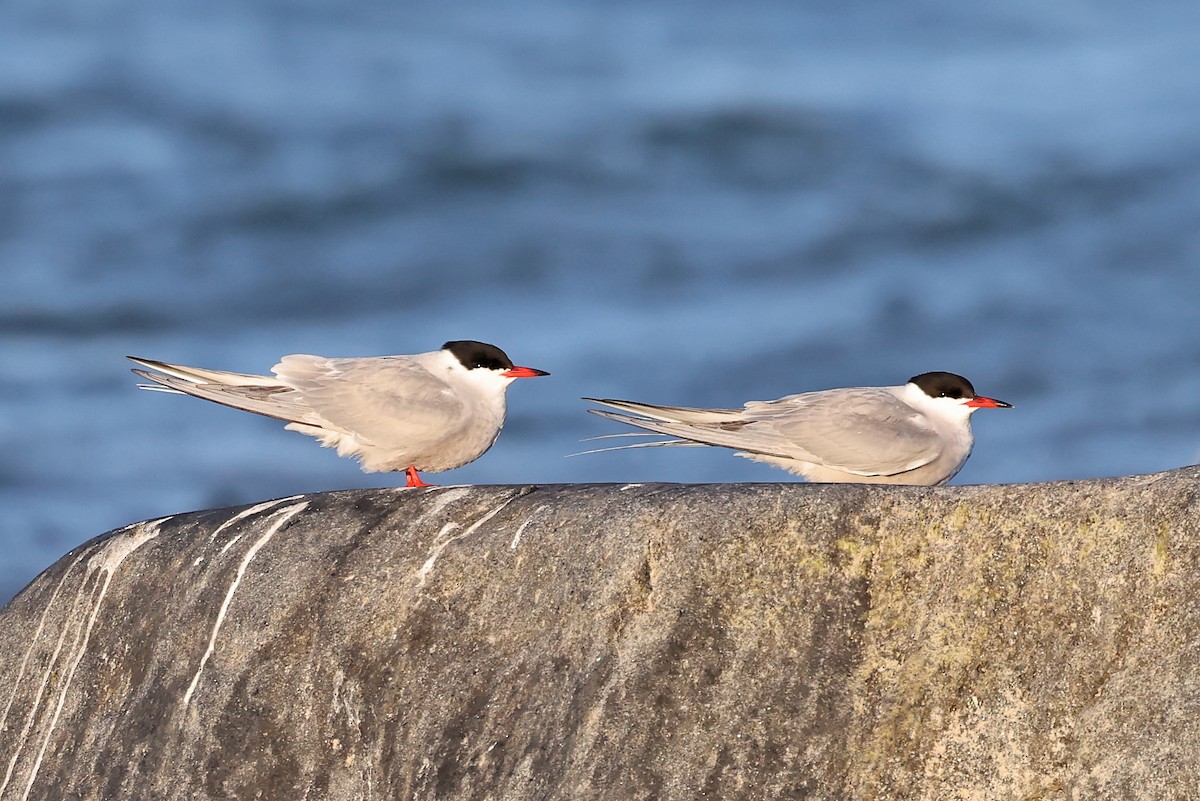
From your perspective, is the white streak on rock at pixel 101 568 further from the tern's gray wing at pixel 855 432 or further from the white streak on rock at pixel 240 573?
the tern's gray wing at pixel 855 432

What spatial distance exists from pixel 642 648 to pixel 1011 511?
146cm

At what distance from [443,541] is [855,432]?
9.18 feet

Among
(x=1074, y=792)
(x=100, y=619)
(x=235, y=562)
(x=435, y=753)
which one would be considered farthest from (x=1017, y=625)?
(x=100, y=619)

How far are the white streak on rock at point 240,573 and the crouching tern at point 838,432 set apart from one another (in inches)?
71.6

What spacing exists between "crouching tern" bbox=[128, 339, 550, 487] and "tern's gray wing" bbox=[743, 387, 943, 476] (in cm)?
155

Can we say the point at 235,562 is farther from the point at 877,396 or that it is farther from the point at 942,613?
the point at 877,396

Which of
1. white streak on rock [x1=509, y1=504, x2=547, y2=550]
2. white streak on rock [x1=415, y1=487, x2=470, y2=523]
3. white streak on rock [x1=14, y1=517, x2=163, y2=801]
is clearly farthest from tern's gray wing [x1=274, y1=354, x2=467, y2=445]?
white streak on rock [x1=509, y1=504, x2=547, y2=550]

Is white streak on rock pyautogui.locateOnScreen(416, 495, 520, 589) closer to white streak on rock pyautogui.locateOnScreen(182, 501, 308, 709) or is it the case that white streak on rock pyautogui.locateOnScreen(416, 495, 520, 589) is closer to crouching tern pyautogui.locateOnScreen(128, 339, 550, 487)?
white streak on rock pyautogui.locateOnScreen(182, 501, 308, 709)

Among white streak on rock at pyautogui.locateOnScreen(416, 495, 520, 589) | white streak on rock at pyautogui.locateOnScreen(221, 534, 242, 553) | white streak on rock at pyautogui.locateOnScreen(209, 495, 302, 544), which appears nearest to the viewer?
white streak on rock at pyautogui.locateOnScreen(416, 495, 520, 589)

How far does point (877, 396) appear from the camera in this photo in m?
8.02

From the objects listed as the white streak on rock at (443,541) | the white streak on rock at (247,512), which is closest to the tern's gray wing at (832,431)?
the white streak on rock at (443,541)

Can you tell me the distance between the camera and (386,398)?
8.08m

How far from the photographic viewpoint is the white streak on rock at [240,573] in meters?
6.19

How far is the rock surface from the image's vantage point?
4723mm
